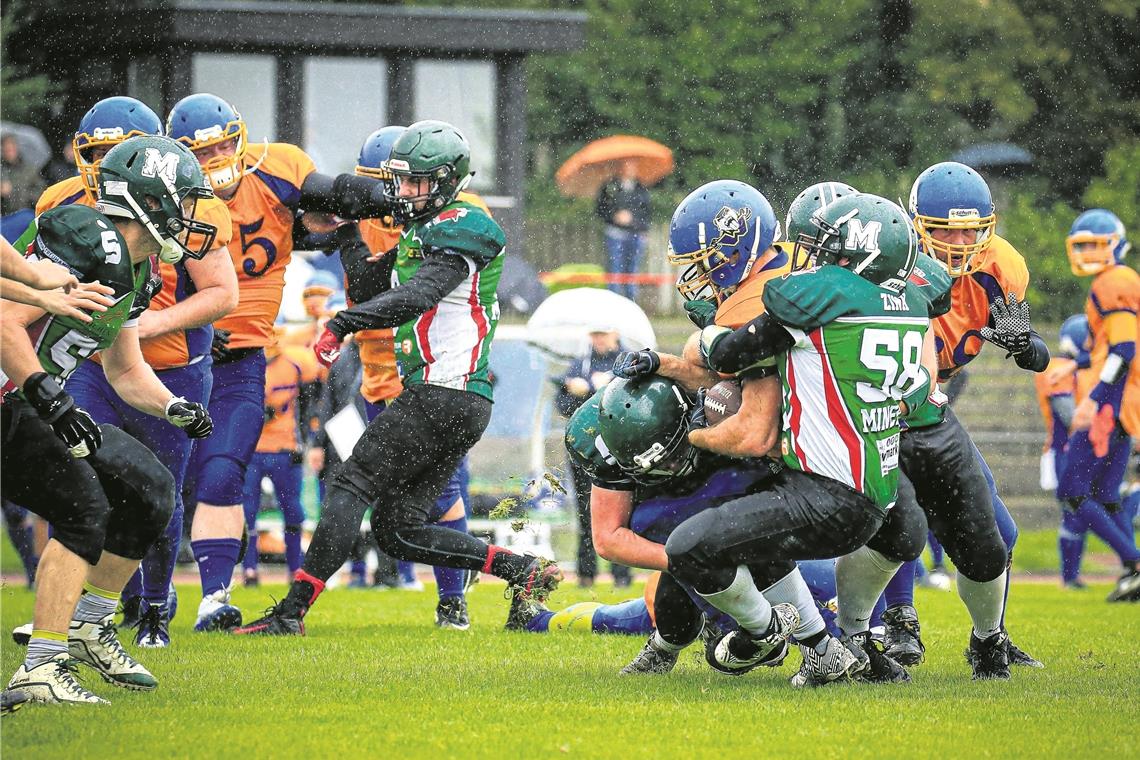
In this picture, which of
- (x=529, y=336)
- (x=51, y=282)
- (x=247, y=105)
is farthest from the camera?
(x=247, y=105)

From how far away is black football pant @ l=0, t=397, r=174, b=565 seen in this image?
16.5 ft

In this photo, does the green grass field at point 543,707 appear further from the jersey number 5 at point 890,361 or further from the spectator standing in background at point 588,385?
the spectator standing in background at point 588,385

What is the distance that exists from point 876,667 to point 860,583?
319 mm

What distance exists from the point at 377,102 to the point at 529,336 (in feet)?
28.3

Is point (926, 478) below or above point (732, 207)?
below

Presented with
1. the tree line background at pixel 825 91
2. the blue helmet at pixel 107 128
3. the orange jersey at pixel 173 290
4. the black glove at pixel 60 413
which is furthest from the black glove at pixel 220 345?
the tree line background at pixel 825 91

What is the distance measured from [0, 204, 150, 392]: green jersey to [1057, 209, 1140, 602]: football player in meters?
7.21

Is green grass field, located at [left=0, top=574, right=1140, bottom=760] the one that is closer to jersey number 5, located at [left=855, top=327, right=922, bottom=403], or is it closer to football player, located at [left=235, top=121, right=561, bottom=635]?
football player, located at [left=235, top=121, right=561, bottom=635]

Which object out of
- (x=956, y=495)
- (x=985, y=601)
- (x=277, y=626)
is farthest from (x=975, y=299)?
(x=277, y=626)

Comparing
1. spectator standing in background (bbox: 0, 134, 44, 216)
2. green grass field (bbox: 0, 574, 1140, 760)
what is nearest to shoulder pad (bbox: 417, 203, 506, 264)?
green grass field (bbox: 0, 574, 1140, 760)

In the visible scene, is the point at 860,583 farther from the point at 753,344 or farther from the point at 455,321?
the point at 455,321

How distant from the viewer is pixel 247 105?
19188mm

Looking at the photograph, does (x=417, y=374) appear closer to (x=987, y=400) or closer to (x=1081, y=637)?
(x=1081, y=637)

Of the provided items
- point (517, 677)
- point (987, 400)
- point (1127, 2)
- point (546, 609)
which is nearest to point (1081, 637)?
point (546, 609)
